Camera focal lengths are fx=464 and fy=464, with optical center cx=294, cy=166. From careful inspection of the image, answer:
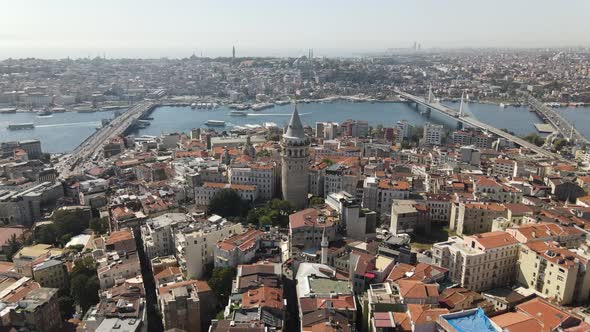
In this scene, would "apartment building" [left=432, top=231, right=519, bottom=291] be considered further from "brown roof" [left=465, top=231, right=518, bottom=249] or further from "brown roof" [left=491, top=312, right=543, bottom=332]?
"brown roof" [left=491, top=312, right=543, bottom=332]

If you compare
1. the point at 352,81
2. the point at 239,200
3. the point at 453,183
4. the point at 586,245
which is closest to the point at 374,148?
the point at 453,183

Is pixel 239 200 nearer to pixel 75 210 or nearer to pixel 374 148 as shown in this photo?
pixel 75 210

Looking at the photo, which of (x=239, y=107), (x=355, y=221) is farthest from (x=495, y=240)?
(x=239, y=107)

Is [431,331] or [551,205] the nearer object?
[431,331]

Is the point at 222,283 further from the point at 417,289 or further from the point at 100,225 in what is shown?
the point at 100,225

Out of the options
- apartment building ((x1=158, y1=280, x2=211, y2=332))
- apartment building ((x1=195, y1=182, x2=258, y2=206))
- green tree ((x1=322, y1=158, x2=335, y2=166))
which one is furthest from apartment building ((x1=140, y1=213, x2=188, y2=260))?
green tree ((x1=322, y1=158, x2=335, y2=166))
